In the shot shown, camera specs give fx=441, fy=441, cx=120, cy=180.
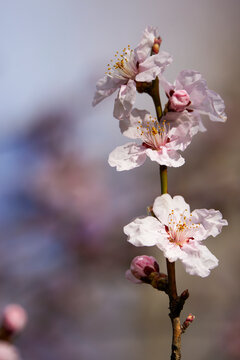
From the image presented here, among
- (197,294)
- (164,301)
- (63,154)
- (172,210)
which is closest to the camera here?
(172,210)

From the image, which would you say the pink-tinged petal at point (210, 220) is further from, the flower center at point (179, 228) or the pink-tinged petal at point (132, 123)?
the pink-tinged petal at point (132, 123)

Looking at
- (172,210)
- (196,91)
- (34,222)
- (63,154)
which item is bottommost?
(172,210)

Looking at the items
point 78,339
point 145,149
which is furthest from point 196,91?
point 78,339

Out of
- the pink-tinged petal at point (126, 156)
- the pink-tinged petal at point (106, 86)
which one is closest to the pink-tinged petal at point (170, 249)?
the pink-tinged petal at point (126, 156)

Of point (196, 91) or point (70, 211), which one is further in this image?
point (70, 211)

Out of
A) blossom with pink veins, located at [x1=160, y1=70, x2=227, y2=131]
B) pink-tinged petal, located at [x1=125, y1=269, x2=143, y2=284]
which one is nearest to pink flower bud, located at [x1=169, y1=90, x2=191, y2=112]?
blossom with pink veins, located at [x1=160, y1=70, x2=227, y2=131]

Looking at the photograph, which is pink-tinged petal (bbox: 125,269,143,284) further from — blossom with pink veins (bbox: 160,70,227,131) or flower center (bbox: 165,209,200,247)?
blossom with pink veins (bbox: 160,70,227,131)

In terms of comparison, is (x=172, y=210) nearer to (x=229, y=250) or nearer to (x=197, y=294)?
(x=197, y=294)
